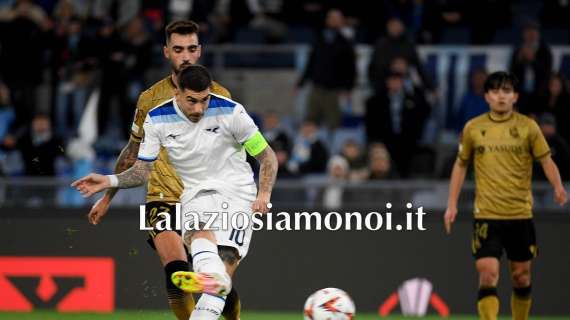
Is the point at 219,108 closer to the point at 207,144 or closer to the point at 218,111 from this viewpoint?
→ the point at 218,111

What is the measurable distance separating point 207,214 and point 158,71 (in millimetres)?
9206

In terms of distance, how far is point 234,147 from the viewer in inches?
394

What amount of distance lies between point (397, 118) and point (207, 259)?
7.80m

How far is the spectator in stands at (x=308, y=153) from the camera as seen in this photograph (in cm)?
1633

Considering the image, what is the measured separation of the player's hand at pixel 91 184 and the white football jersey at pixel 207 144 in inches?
20.6

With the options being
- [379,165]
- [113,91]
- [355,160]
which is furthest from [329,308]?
[113,91]

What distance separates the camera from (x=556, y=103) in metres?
16.5

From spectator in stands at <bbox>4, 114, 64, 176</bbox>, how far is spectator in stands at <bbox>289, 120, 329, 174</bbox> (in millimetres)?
2616

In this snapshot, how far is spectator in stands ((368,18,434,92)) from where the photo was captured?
17359 mm

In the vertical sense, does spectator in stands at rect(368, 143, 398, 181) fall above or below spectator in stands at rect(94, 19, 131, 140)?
below

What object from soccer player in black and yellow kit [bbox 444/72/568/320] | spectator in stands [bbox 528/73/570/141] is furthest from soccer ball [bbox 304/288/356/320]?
spectator in stands [bbox 528/73/570/141]

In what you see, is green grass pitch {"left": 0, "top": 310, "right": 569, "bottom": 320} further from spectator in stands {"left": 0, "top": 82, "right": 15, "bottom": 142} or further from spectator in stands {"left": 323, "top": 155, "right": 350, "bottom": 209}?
spectator in stands {"left": 0, "top": 82, "right": 15, "bottom": 142}

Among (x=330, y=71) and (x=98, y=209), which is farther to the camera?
(x=330, y=71)

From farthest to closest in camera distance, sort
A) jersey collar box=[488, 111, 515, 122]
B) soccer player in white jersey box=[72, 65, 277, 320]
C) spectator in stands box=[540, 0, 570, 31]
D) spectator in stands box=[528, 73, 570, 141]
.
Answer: spectator in stands box=[540, 0, 570, 31], spectator in stands box=[528, 73, 570, 141], jersey collar box=[488, 111, 515, 122], soccer player in white jersey box=[72, 65, 277, 320]
